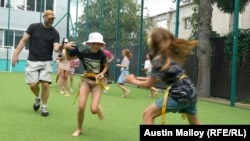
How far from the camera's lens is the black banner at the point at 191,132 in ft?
13.0

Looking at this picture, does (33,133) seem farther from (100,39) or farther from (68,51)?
(100,39)

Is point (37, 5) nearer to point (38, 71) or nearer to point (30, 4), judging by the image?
point (30, 4)

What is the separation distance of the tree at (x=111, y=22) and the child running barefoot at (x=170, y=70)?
54.8 ft

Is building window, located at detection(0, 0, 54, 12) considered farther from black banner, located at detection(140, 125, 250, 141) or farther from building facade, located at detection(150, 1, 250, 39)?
black banner, located at detection(140, 125, 250, 141)

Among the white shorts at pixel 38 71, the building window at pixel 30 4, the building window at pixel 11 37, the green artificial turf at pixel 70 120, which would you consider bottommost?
the green artificial turf at pixel 70 120

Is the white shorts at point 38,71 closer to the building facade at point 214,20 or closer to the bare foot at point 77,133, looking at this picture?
the bare foot at point 77,133

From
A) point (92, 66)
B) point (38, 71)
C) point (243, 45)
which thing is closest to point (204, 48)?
point (243, 45)

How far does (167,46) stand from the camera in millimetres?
4434

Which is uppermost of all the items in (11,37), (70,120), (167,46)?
(11,37)

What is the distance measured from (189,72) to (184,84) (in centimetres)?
1123

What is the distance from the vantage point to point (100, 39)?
6.17 meters

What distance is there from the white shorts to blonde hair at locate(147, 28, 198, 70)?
11.8ft

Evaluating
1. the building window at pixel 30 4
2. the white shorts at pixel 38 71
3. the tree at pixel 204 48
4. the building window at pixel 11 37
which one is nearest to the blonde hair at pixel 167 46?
the white shorts at pixel 38 71

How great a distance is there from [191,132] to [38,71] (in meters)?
4.39
